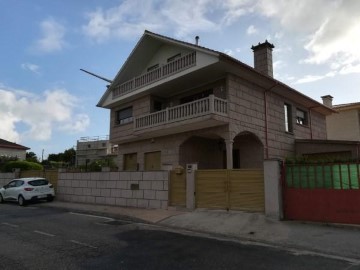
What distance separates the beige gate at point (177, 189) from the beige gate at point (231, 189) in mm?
654

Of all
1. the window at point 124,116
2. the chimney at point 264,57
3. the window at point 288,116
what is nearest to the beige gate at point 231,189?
the window at point 288,116

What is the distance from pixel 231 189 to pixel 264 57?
11088mm

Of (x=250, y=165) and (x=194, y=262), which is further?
(x=250, y=165)

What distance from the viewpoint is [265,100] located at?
19.1m

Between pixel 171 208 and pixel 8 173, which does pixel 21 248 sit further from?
pixel 8 173

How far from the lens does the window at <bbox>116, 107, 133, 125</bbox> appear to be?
75.8 ft

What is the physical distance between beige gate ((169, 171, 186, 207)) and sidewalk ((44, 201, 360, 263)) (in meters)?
0.45

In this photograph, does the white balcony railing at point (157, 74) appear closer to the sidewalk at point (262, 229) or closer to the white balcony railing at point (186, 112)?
the white balcony railing at point (186, 112)

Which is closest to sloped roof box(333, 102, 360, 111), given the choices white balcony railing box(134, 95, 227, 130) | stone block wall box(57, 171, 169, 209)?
white balcony railing box(134, 95, 227, 130)

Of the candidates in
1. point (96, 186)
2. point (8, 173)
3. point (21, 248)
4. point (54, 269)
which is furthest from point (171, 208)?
point (8, 173)

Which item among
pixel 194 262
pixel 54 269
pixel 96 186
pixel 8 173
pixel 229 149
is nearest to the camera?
pixel 54 269

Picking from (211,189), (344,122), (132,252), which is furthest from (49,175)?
(344,122)

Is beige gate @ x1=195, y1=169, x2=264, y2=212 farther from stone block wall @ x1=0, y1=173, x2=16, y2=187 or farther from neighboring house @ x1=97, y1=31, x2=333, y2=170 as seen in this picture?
stone block wall @ x1=0, y1=173, x2=16, y2=187

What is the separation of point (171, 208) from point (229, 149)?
13.5 feet
